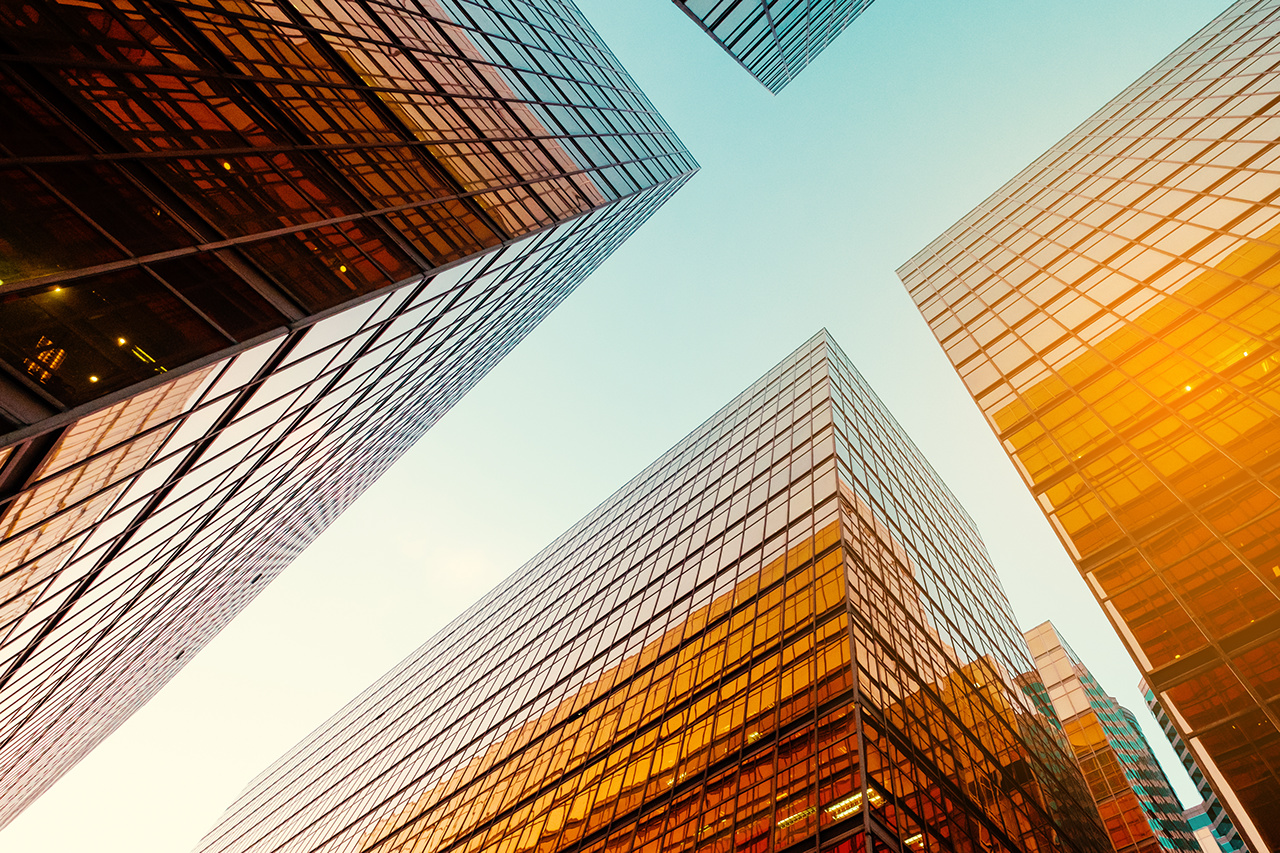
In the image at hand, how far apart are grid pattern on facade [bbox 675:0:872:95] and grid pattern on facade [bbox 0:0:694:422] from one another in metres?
28.8

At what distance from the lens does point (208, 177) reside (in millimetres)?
8367

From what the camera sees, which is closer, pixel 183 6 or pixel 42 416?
pixel 42 416

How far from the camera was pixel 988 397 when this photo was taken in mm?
23938

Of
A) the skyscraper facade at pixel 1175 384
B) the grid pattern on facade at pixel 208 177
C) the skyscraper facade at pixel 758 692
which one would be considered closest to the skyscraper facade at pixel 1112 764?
the skyscraper facade at pixel 758 692

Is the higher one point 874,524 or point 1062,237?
point 1062,237

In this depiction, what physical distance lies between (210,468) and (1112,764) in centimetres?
5714

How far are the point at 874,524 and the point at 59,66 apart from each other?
25.1 m

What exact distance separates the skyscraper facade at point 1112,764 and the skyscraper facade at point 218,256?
45.1 meters

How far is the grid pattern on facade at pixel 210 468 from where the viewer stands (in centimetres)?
910

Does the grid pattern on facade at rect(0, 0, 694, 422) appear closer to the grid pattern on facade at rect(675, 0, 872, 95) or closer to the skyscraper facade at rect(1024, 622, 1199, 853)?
the grid pattern on facade at rect(675, 0, 872, 95)

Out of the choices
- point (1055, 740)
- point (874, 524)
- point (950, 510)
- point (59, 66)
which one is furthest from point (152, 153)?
point (950, 510)

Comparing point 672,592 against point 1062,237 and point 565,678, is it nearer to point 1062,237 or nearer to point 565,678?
point 565,678

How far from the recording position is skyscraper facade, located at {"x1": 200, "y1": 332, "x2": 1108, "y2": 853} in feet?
51.7

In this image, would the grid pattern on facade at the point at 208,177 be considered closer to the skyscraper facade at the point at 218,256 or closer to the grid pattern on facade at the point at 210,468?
the skyscraper facade at the point at 218,256
